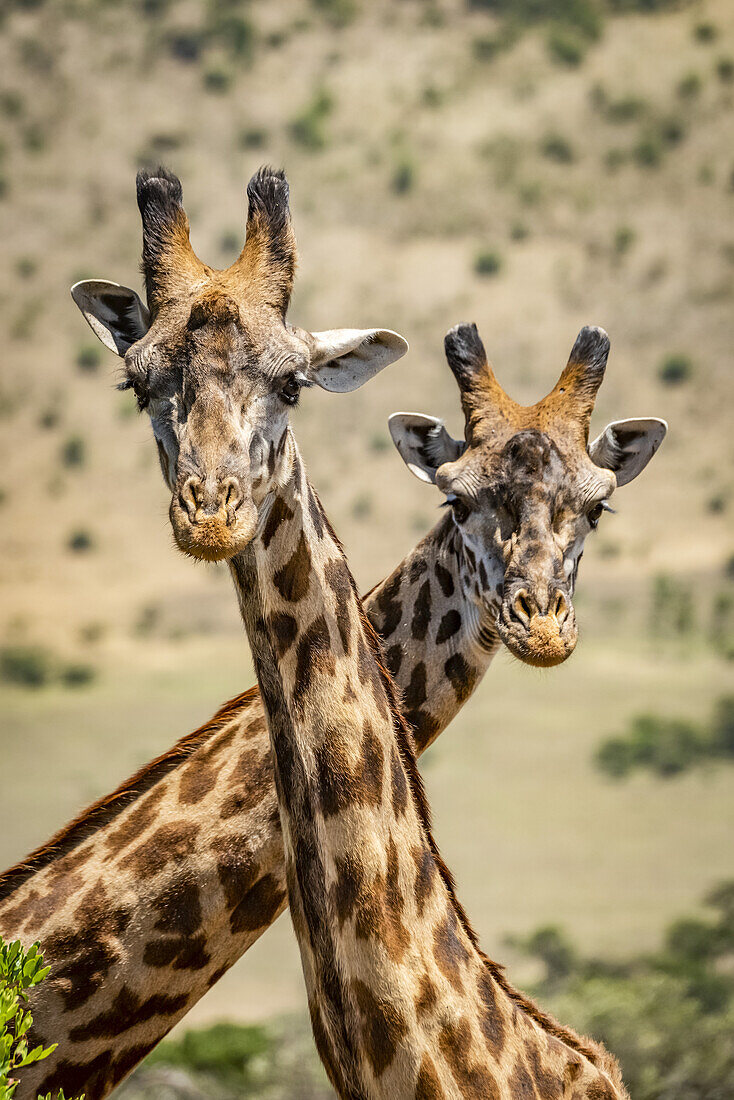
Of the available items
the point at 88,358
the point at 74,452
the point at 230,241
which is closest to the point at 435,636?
the point at 74,452

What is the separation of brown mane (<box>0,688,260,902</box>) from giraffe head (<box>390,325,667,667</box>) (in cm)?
122

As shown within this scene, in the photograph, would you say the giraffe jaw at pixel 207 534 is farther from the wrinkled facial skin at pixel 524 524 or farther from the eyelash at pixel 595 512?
the eyelash at pixel 595 512

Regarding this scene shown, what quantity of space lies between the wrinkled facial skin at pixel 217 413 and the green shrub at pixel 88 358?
35512mm

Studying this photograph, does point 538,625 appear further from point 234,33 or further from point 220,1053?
point 234,33

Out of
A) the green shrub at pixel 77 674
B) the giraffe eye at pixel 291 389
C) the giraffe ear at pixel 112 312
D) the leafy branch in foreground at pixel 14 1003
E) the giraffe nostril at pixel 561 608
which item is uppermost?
the green shrub at pixel 77 674

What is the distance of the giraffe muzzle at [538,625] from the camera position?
203 inches

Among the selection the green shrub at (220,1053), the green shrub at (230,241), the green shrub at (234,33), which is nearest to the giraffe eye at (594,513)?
the green shrub at (220,1053)

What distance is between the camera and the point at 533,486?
19.6 feet

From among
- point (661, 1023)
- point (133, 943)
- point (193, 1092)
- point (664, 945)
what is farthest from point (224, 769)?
point (664, 945)

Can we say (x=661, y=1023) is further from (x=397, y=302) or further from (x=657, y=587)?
(x=397, y=302)

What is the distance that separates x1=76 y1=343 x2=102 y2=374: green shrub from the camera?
1526 inches

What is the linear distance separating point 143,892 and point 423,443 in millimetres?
3133

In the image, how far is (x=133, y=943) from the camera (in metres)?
5.21

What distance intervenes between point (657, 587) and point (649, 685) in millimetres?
3112
